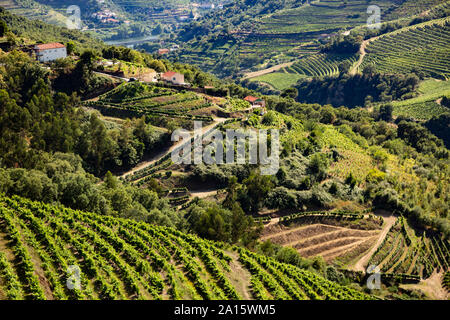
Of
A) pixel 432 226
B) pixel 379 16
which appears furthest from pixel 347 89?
pixel 432 226

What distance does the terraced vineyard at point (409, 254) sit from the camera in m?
45.4

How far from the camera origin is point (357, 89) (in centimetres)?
14225

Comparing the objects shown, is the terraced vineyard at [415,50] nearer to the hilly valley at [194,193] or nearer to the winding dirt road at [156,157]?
→ the hilly valley at [194,193]

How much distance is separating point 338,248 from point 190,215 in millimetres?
20245

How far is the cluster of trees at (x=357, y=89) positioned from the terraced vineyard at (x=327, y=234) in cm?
9163

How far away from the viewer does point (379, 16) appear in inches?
7318

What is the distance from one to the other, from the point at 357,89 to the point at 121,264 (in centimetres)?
13374

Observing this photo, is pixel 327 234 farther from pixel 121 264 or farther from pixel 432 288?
pixel 121 264

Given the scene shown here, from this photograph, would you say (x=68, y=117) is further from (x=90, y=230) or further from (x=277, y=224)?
(x=277, y=224)
